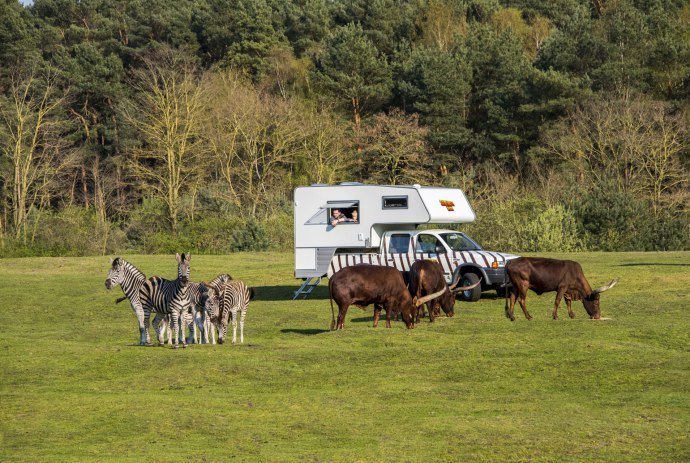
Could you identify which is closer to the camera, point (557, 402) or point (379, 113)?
point (557, 402)

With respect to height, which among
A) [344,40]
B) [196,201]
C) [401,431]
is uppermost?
[344,40]

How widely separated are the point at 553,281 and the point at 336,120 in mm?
60590

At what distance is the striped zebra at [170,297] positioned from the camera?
Answer: 2197 centimetres

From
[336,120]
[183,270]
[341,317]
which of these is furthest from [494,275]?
[336,120]

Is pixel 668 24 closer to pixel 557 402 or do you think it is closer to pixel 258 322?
pixel 258 322

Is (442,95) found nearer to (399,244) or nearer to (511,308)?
(399,244)

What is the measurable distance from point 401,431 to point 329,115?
2789 inches

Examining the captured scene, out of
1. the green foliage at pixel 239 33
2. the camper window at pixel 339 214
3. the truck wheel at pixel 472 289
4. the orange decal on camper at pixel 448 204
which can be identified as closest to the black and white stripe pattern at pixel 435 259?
the truck wheel at pixel 472 289

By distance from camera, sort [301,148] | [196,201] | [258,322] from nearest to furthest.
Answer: [258,322] → [196,201] → [301,148]

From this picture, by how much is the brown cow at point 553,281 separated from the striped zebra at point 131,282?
8.75 m

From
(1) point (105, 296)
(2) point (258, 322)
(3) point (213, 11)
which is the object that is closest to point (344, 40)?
(3) point (213, 11)

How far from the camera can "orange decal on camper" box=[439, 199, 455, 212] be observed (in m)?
33.6

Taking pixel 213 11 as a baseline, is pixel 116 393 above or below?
below

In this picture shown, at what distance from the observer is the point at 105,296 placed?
38.1 meters
